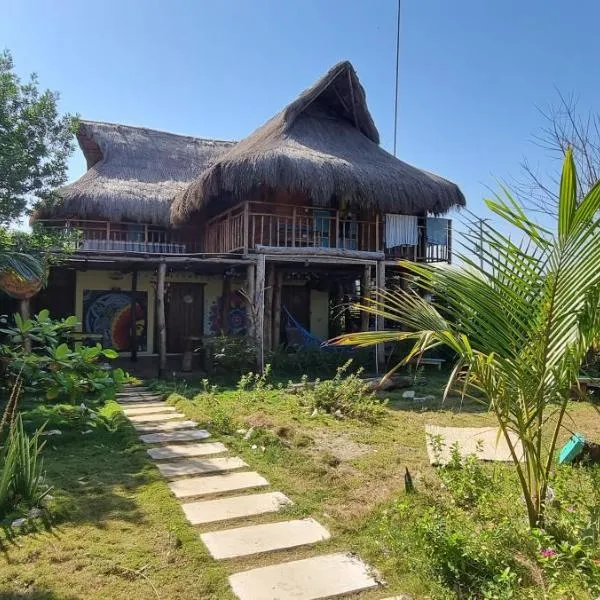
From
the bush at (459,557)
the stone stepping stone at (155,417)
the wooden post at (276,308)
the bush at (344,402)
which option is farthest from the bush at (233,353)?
the bush at (459,557)

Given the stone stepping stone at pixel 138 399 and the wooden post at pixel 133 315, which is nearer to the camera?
the stone stepping stone at pixel 138 399

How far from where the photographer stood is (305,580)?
2.29 metres

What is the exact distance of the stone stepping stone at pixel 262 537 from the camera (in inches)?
101

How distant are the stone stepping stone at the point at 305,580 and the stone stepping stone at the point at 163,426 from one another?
9.34 ft

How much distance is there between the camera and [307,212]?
35.7 feet

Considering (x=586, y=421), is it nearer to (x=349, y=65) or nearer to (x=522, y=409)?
(x=522, y=409)

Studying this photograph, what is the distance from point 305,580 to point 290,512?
2.47 ft

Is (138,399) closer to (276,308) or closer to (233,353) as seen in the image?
(233,353)

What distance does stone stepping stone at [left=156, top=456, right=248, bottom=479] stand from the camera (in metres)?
3.73

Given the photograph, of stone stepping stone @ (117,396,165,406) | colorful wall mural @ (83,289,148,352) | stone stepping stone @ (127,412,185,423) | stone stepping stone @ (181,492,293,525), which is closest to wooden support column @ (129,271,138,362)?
colorful wall mural @ (83,289,148,352)

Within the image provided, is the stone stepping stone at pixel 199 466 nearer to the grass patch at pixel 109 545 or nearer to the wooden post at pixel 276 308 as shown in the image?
the grass patch at pixel 109 545

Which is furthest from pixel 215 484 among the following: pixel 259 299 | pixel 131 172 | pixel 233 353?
pixel 131 172

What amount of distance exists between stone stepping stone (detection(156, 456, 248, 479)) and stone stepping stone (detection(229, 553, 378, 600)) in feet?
4.83

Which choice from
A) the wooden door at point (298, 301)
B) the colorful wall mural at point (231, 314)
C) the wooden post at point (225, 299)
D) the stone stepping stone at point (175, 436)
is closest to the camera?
the stone stepping stone at point (175, 436)
